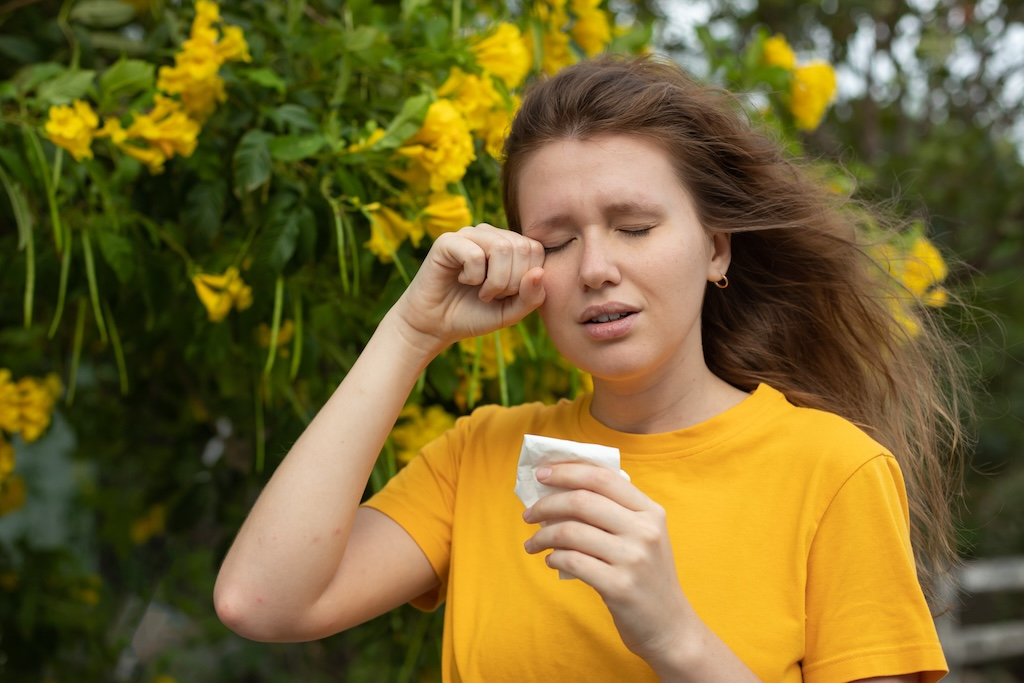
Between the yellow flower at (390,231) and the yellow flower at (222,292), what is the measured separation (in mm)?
210

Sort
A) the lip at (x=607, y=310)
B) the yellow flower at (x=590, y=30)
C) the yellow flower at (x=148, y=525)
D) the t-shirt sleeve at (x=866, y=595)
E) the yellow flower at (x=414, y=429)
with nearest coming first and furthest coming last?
the t-shirt sleeve at (x=866, y=595) < the lip at (x=607, y=310) < the yellow flower at (x=414, y=429) < the yellow flower at (x=590, y=30) < the yellow flower at (x=148, y=525)

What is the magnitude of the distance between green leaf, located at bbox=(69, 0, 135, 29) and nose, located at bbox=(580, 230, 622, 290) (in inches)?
41.1

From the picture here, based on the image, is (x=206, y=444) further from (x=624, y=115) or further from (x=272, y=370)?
(x=624, y=115)

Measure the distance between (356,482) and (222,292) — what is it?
1.54 ft

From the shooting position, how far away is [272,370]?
163 centimetres

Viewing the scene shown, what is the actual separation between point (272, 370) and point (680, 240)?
2.40 feet

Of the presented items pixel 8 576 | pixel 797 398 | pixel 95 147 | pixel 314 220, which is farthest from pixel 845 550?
pixel 8 576

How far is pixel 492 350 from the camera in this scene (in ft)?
5.27

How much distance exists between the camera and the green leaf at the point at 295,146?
4.66ft

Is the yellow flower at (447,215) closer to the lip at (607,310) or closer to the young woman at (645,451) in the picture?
the young woman at (645,451)

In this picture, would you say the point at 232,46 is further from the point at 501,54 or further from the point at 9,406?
the point at 9,406

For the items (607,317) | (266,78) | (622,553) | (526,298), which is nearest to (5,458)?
(266,78)

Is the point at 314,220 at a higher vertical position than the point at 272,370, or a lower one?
higher

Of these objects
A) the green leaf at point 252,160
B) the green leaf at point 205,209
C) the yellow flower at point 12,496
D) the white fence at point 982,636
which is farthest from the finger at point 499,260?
the white fence at point 982,636
